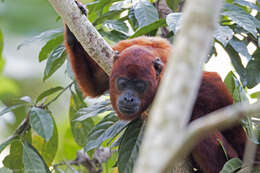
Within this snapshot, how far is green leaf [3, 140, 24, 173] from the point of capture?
3965mm

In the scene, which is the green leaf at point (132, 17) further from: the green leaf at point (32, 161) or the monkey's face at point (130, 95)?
the green leaf at point (32, 161)

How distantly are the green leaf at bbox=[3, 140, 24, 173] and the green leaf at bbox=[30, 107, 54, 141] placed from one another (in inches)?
16.8

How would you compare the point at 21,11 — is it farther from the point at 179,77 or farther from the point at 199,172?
the point at 179,77

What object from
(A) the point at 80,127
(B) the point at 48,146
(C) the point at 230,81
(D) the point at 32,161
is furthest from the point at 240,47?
(B) the point at 48,146

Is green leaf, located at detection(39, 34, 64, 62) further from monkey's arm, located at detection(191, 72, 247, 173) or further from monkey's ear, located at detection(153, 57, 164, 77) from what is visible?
monkey's arm, located at detection(191, 72, 247, 173)

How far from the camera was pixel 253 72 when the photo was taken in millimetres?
3918

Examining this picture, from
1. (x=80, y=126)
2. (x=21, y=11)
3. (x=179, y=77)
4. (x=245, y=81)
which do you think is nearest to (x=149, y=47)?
(x=245, y=81)

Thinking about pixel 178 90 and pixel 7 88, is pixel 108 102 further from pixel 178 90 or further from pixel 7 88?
pixel 178 90

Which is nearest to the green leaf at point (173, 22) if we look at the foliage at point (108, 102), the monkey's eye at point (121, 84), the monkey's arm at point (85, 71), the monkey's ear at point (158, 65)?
the foliage at point (108, 102)

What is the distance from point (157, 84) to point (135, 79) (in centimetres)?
23

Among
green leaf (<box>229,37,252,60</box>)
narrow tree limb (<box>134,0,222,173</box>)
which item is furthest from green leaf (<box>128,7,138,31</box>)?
narrow tree limb (<box>134,0,222,173</box>)

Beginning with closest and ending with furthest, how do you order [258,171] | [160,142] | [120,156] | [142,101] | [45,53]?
1. [160,142]
2. [258,171]
3. [120,156]
4. [142,101]
5. [45,53]

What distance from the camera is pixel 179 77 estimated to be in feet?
4.49

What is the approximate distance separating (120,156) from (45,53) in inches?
61.2
